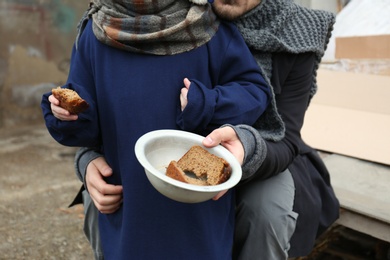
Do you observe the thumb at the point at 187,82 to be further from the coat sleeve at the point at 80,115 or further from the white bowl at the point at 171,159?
the coat sleeve at the point at 80,115

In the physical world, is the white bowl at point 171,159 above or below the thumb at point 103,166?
above

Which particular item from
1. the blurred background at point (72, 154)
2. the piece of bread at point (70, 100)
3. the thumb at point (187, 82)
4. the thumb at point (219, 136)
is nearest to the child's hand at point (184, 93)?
the thumb at point (187, 82)

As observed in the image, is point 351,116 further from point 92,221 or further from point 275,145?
point 92,221

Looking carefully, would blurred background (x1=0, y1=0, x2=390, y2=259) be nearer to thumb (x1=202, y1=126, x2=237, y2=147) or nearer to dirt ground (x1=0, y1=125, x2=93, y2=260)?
dirt ground (x1=0, y1=125, x2=93, y2=260)

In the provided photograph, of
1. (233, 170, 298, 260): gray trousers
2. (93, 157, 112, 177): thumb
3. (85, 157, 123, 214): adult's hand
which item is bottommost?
(233, 170, 298, 260): gray trousers

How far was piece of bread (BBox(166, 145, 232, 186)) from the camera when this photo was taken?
1.11 metres

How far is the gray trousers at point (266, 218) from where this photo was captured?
1471 mm

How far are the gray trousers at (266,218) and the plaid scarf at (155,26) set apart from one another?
492 mm

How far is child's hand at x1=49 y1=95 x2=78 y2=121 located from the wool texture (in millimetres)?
539

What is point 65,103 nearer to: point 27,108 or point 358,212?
point 358,212

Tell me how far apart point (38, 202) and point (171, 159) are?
219cm

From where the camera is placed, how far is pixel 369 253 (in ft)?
8.61

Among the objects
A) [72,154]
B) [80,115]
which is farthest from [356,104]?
[72,154]

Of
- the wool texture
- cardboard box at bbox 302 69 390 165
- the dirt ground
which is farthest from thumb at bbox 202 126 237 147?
the dirt ground
